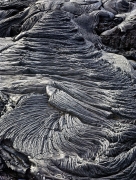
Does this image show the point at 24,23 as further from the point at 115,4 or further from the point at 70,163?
the point at 70,163

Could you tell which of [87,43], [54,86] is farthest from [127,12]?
[54,86]

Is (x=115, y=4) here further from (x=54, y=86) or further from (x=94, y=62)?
(x=54, y=86)

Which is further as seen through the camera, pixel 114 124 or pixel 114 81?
pixel 114 81

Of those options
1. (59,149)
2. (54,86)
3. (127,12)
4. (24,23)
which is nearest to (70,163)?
(59,149)

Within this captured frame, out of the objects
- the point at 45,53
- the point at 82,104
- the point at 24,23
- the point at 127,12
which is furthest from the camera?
the point at 127,12

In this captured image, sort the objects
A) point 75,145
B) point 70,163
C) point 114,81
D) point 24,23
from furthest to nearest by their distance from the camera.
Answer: point 24,23 < point 114,81 < point 75,145 < point 70,163

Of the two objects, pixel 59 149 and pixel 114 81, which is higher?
pixel 114 81

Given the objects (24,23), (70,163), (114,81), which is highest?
(24,23)
